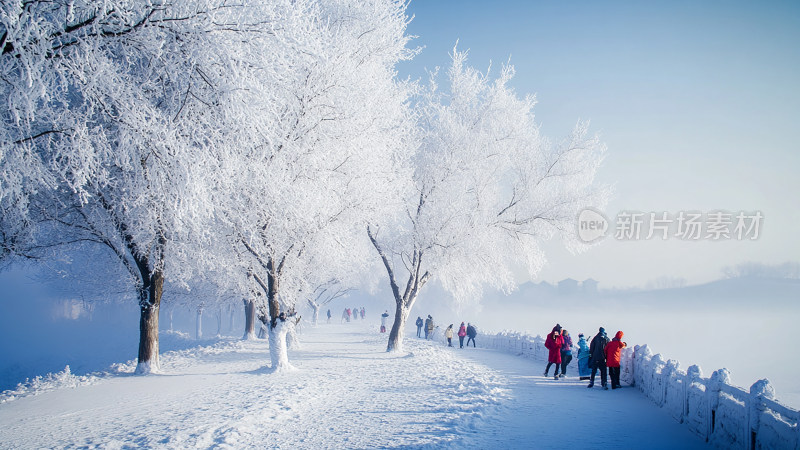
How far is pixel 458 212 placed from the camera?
57.9 feet

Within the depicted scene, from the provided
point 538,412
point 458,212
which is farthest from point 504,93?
point 538,412

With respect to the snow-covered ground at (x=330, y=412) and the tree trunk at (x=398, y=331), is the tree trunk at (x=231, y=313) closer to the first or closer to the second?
the tree trunk at (x=398, y=331)

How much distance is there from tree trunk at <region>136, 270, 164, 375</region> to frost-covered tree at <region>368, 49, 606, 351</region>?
8.58 m

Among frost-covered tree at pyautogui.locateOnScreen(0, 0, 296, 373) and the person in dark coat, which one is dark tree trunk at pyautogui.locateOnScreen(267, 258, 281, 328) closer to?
frost-covered tree at pyautogui.locateOnScreen(0, 0, 296, 373)

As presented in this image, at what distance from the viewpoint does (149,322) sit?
41.5ft

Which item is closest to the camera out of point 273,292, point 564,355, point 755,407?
point 755,407

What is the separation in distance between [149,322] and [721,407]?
46.2ft

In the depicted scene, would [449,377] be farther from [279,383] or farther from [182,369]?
[182,369]

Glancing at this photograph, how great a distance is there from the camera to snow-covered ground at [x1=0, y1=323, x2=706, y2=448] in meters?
6.66

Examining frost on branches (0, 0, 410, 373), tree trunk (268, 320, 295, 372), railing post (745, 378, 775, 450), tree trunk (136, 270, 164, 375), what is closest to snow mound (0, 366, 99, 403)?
tree trunk (136, 270, 164, 375)

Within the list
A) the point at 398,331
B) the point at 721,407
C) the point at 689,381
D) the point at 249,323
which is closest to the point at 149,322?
the point at 398,331

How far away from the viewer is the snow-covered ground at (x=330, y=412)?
6656mm

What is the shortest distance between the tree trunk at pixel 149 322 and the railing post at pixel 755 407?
1398 cm

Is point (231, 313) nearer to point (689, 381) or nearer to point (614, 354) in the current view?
point (614, 354)
